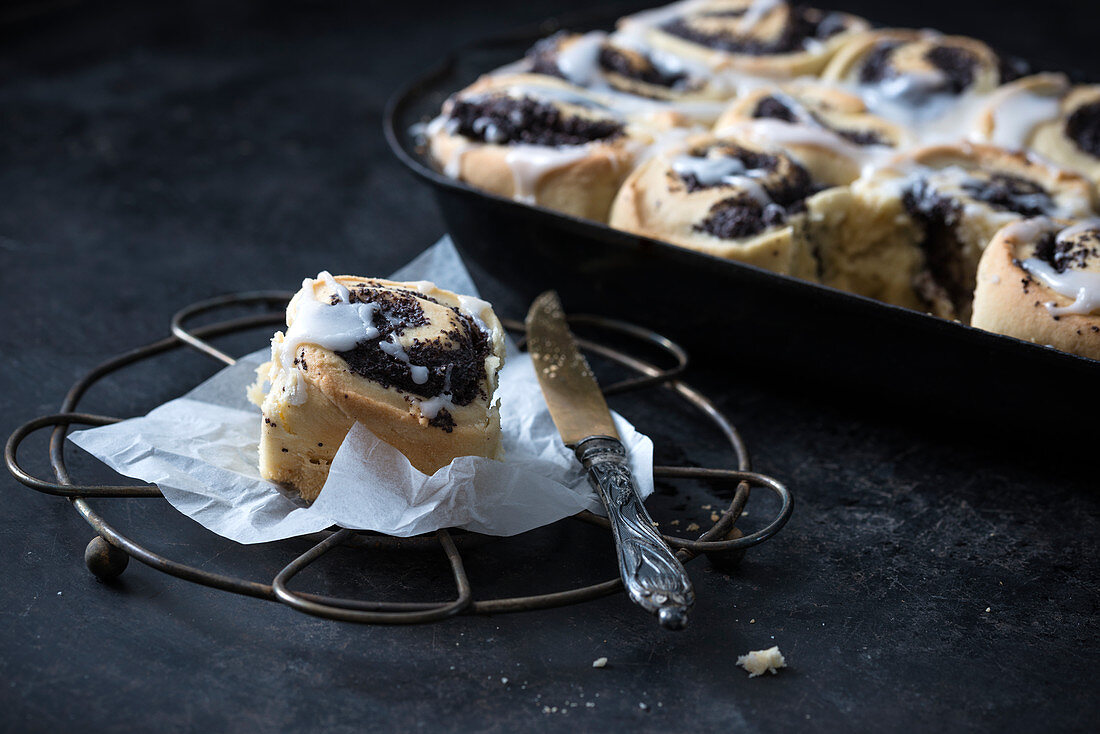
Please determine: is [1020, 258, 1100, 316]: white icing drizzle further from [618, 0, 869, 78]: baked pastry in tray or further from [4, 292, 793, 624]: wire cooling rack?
[618, 0, 869, 78]: baked pastry in tray

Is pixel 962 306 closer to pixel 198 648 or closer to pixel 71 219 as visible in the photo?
pixel 198 648

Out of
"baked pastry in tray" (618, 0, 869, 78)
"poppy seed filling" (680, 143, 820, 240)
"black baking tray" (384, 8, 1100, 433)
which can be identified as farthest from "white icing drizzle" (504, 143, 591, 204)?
"baked pastry in tray" (618, 0, 869, 78)

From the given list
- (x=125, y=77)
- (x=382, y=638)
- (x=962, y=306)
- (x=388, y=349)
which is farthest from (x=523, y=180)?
(x=125, y=77)

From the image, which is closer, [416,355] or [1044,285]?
[416,355]

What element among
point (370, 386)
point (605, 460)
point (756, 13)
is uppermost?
point (756, 13)

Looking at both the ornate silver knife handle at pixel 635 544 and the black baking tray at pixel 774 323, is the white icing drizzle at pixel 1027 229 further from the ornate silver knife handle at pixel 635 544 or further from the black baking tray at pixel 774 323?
the ornate silver knife handle at pixel 635 544

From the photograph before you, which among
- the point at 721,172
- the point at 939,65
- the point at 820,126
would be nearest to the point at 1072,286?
the point at 721,172

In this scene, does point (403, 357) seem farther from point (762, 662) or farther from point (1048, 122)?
point (1048, 122)
